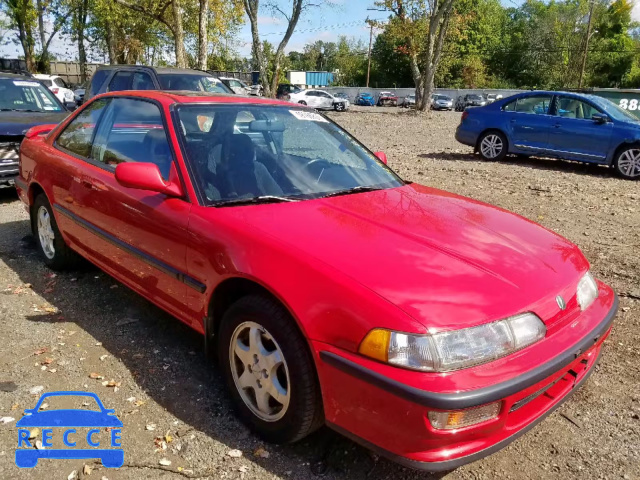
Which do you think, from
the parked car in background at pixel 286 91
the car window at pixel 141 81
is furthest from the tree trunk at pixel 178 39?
the car window at pixel 141 81

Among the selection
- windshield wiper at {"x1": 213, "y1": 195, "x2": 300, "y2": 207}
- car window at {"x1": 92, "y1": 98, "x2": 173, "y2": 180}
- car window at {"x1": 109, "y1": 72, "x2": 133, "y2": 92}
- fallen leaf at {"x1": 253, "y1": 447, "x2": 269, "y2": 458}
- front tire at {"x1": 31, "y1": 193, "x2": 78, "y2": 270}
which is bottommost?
fallen leaf at {"x1": 253, "y1": 447, "x2": 269, "y2": 458}

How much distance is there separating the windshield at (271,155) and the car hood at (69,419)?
1.21 m

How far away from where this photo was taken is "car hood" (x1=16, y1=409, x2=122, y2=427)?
8.93 feet

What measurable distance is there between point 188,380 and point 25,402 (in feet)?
2.74

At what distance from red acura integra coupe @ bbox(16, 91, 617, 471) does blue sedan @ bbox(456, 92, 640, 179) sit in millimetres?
7836

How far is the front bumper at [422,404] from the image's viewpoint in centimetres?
197

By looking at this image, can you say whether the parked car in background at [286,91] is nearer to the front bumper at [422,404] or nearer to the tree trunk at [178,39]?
the tree trunk at [178,39]

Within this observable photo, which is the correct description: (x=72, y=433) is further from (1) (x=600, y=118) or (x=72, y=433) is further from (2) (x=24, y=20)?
(2) (x=24, y=20)

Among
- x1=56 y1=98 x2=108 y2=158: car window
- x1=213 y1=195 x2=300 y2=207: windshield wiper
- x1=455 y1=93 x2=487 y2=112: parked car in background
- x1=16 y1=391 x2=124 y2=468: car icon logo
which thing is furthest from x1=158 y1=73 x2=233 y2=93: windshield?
x1=455 y1=93 x2=487 y2=112: parked car in background

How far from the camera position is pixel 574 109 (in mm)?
10430

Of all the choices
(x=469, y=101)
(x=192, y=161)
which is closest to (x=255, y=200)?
(x=192, y=161)

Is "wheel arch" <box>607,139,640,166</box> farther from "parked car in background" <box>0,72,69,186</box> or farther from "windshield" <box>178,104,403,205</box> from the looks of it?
"parked car in background" <box>0,72,69,186</box>

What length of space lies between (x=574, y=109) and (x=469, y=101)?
35.5m

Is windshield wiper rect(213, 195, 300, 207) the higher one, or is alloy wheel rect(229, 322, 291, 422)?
windshield wiper rect(213, 195, 300, 207)
